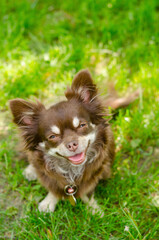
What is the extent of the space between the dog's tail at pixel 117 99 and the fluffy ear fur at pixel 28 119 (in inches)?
42.9

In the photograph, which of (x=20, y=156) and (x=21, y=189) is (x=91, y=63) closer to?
(x=20, y=156)

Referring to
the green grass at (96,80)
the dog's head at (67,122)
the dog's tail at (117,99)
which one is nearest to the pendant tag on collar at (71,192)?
the green grass at (96,80)

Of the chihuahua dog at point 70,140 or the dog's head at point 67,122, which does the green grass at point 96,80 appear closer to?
the chihuahua dog at point 70,140

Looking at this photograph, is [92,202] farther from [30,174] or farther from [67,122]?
[67,122]

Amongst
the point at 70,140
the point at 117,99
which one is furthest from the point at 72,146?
the point at 117,99

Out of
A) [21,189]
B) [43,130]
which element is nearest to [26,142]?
[43,130]

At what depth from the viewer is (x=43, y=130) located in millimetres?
2660

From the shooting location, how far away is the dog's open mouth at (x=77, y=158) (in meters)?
2.57

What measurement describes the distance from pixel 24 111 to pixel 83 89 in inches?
23.3

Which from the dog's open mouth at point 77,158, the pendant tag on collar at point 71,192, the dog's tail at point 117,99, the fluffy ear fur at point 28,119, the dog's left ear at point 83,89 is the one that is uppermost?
the dog's left ear at point 83,89

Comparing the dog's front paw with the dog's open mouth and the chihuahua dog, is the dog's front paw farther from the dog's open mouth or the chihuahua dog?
the dog's open mouth

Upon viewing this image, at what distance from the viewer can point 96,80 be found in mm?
4086

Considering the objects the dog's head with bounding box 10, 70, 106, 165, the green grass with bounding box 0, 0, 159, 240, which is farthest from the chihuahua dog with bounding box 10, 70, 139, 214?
the green grass with bounding box 0, 0, 159, 240

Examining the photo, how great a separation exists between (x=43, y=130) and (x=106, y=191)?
1049mm
